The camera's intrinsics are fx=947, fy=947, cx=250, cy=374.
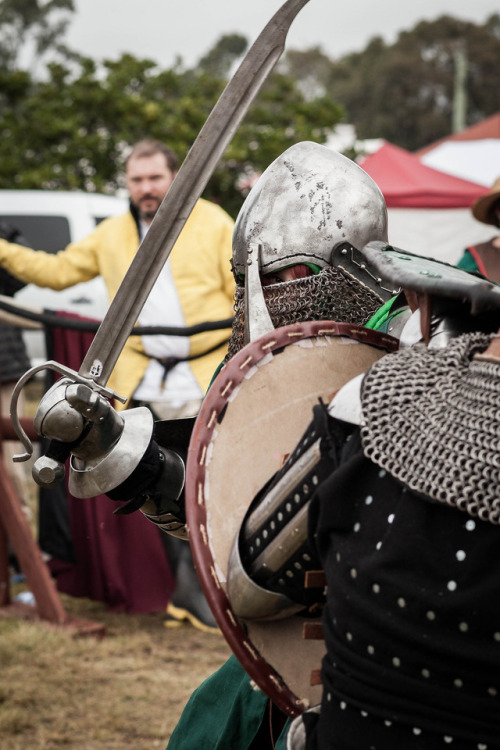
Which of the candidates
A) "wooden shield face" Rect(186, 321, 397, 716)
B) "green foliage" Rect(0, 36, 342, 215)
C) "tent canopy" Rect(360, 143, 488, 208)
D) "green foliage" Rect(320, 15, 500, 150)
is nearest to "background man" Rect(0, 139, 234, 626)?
"wooden shield face" Rect(186, 321, 397, 716)

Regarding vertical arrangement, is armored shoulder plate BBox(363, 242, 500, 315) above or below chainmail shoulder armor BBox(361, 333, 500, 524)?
above

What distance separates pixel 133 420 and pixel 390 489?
697 mm

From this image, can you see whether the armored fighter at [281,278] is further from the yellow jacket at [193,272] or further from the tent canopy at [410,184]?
the tent canopy at [410,184]

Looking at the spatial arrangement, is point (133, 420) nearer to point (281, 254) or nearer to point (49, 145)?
point (281, 254)

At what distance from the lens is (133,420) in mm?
1756

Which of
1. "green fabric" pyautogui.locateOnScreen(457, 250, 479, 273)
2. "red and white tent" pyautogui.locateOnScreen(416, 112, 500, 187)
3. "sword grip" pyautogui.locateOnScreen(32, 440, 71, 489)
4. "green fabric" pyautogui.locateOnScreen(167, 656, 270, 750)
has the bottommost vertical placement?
"green fabric" pyautogui.locateOnScreen(167, 656, 270, 750)

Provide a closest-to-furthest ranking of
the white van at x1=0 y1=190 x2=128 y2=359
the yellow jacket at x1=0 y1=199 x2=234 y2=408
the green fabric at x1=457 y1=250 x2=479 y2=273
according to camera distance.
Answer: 1. the green fabric at x1=457 y1=250 x2=479 y2=273
2. the yellow jacket at x1=0 y1=199 x2=234 y2=408
3. the white van at x1=0 y1=190 x2=128 y2=359

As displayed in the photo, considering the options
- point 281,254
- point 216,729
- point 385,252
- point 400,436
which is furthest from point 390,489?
point 216,729

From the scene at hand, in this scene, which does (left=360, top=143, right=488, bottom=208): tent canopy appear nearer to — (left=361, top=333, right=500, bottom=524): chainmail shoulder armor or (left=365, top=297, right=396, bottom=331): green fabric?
(left=365, top=297, right=396, bottom=331): green fabric

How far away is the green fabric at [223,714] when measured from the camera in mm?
1941

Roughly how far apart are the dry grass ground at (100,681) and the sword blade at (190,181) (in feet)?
6.81

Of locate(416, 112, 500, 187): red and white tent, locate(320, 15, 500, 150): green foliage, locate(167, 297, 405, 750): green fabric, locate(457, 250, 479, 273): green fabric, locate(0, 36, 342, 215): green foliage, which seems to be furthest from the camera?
locate(320, 15, 500, 150): green foliage

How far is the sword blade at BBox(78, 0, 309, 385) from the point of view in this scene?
1.63 metres

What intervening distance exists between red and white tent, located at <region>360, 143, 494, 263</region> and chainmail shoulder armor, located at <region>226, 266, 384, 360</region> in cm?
708
